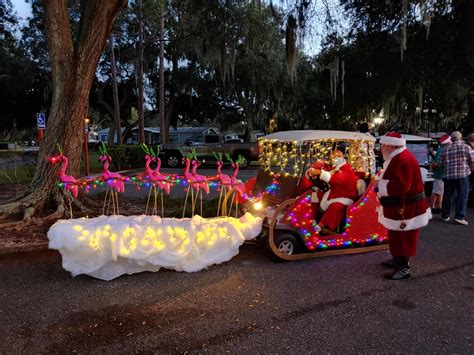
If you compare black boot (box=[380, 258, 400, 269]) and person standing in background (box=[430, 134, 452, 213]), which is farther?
person standing in background (box=[430, 134, 452, 213])

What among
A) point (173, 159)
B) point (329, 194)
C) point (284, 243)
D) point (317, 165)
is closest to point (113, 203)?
point (284, 243)

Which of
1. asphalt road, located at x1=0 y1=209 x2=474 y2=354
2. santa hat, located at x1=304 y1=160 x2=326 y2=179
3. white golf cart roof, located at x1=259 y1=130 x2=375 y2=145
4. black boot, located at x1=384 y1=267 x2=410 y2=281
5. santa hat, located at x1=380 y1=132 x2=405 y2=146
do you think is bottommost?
asphalt road, located at x1=0 y1=209 x2=474 y2=354

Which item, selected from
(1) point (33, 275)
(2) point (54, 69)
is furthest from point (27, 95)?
(1) point (33, 275)

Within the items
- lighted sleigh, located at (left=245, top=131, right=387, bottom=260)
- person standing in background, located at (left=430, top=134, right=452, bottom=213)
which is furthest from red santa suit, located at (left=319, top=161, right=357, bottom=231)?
A: person standing in background, located at (left=430, top=134, right=452, bottom=213)

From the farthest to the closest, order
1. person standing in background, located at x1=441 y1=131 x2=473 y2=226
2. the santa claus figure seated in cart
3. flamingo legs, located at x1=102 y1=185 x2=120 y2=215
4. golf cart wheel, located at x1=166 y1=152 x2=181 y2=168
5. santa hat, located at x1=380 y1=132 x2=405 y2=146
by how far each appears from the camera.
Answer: golf cart wheel, located at x1=166 y1=152 x2=181 y2=168 → person standing in background, located at x1=441 y1=131 x2=473 y2=226 → flamingo legs, located at x1=102 y1=185 x2=120 y2=215 → the santa claus figure seated in cart → santa hat, located at x1=380 y1=132 x2=405 y2=146

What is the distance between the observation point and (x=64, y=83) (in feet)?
22.3

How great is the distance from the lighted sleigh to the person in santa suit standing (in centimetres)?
65

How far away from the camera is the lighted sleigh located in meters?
5.02

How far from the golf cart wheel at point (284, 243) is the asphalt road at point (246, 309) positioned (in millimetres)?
143

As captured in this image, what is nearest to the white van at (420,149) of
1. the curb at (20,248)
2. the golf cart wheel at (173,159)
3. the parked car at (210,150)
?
the curb at (20,248)

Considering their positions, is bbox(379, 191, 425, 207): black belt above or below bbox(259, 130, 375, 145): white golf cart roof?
below

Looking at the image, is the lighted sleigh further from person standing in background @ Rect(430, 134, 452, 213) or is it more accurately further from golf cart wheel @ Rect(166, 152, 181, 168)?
golf cart wheel @ Rect(166, 152, 181, 168)

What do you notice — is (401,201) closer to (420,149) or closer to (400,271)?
(400,271)

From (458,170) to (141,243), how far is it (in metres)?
6.10
